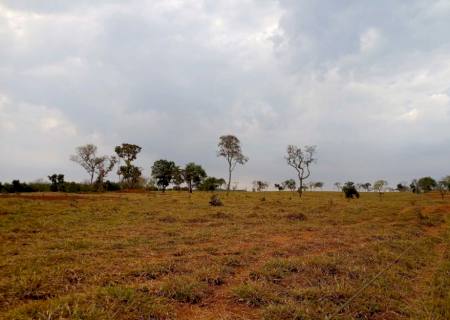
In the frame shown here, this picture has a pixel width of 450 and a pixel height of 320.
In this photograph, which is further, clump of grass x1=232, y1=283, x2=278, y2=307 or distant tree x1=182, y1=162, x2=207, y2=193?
distant tree x1=182, y1=162, x2=207, y2=193

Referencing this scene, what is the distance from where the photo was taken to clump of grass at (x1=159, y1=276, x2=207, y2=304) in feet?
19.8

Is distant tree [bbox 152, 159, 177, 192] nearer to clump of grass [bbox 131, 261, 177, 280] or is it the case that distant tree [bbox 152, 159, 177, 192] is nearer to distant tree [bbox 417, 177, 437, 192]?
distant tree [bbox 417, 177, 437, 192]

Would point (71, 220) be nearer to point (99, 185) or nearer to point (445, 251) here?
point (445, 251)

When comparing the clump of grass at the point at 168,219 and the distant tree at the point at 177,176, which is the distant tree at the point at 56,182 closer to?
the distant tree at the point at 177,176

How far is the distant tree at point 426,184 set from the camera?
7474 cm

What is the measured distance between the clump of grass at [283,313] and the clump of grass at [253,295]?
439mm

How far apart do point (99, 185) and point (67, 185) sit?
7665mm

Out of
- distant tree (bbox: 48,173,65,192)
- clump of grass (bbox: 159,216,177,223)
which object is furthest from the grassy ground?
distant tree (bbox: 48,173,65,192)

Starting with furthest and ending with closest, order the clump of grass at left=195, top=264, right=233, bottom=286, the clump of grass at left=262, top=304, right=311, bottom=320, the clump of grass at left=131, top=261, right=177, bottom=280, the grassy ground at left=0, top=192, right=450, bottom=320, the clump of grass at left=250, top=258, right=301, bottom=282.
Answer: the clump of grass at left=250, top=258, right=301, bottom=282 < the clump of grass at left=131, top=261, right=177, bottom=280 < the clump of grass at left=195, top=264, right=233, bottom=286 < the grassy ground at left=0, top=192, right=450, bottom=320 < the clump of grass at left=262, top=304, right=311, bottom=320

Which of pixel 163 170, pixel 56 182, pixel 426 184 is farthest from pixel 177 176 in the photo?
pixel 426 184

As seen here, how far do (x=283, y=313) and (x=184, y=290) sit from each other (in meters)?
1.95

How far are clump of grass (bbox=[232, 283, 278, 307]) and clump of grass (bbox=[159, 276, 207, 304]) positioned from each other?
688mm

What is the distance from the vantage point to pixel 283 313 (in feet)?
17.7

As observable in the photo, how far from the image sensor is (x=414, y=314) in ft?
19.3
